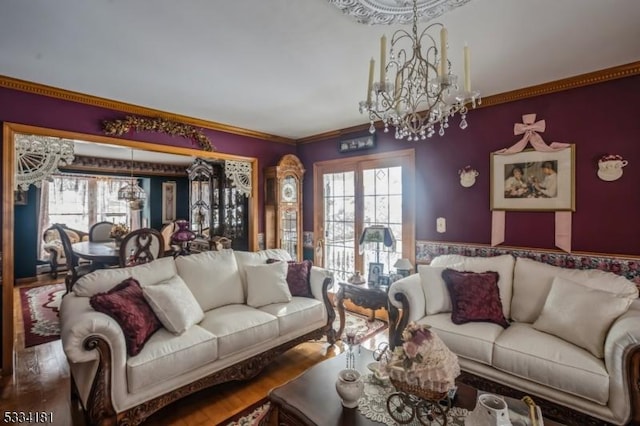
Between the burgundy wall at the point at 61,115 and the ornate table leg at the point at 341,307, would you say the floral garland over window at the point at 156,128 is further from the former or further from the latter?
the ornate table leg at the point at 341,307

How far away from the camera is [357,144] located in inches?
166

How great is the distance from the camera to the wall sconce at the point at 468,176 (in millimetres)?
3289

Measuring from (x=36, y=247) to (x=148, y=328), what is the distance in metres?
5.73

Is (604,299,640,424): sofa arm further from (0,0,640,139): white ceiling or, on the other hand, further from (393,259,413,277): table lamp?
(0,0,640,139): white ceiling

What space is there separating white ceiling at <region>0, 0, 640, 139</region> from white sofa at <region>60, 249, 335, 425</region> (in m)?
1.63

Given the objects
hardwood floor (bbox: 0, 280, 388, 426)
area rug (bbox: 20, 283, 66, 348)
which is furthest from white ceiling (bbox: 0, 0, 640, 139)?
area rug (bbox: 20, 283, 66, 348)

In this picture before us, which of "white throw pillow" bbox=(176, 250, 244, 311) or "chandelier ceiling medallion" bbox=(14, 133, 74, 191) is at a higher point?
"chandelier ceiling medallion" bbox=(14, 133, 74, 191)

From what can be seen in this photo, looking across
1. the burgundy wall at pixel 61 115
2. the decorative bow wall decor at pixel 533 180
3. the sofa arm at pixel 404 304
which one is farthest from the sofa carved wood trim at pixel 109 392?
the decorative bow wall decor at pixel 533 180

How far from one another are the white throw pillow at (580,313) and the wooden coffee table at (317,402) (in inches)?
35.5

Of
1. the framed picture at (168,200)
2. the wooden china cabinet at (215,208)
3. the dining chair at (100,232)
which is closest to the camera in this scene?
the wooden china cabinet at (215,208)

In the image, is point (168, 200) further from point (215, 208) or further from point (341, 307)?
→ point (341, 307)

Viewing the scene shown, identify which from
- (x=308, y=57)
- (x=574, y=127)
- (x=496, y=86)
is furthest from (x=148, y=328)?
(x=574, y=127)

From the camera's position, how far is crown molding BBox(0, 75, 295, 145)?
2.69m

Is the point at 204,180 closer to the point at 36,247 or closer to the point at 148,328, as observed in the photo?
the point at 36,247
